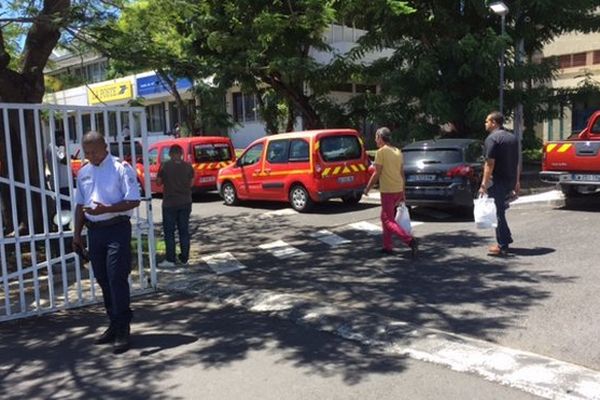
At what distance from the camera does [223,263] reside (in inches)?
345

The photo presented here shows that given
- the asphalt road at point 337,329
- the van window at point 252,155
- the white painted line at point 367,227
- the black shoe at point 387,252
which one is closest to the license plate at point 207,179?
the van window at point 252,155

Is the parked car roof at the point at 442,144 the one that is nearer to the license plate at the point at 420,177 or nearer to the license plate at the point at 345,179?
the license plate at the point at 420,177

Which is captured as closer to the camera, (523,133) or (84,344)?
(84,344)

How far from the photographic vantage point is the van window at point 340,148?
13453 millimetres

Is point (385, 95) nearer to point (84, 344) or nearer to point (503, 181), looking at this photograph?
point (503, 181)

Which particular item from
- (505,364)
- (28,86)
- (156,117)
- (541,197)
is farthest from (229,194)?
(156,117)

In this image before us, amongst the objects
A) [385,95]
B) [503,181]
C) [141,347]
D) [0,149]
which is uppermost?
[385,95]

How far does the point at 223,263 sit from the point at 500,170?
3.94m

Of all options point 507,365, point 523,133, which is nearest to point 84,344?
point 507,365

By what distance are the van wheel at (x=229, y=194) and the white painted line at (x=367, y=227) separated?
4.62 m

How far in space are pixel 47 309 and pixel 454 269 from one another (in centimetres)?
470

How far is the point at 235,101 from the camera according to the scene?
3394 centimetres

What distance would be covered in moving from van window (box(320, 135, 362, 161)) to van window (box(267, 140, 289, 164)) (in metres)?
1.03

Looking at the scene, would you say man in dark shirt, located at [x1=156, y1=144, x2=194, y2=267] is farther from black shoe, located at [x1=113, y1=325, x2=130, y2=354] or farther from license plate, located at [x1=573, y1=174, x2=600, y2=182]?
license plate, located at [x1=573, y1=174, x2=600, y2=182]
